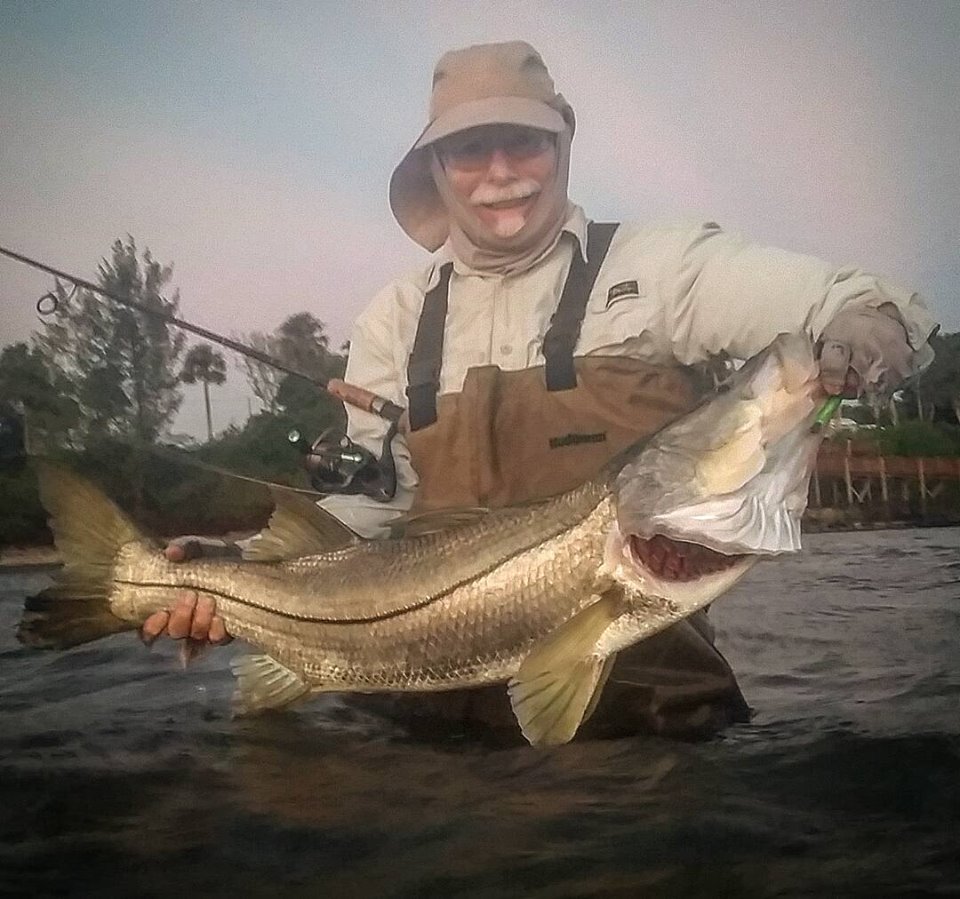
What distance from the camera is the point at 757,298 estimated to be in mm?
1305

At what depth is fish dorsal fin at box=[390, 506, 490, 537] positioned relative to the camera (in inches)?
51.6

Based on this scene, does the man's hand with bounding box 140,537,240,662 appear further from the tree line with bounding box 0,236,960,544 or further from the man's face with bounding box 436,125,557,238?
the man's face with bounding box 436,125,557,238

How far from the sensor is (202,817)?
1334 millimetres

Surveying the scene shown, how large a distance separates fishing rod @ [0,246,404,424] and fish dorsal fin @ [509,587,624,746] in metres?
0.39

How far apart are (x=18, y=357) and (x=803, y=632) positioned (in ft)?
4.09

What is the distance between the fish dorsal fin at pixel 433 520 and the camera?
1310mm

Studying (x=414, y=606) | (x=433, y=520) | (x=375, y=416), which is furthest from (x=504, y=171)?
(x=414, y=606)

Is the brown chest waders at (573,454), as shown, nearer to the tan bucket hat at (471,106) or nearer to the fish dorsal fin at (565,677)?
the fish dorsal fin at (565,677)

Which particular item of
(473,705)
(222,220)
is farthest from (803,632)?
(222,220)

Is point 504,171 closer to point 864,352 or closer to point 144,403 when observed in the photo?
point 864,352

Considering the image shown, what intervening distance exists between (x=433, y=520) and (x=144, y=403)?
520 millimetres

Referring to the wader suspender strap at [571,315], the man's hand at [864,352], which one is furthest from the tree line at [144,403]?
the man's hand at [864,352]

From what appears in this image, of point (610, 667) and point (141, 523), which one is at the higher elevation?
point (141, 523)

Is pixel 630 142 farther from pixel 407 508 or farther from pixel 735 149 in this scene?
pixel 407 508
